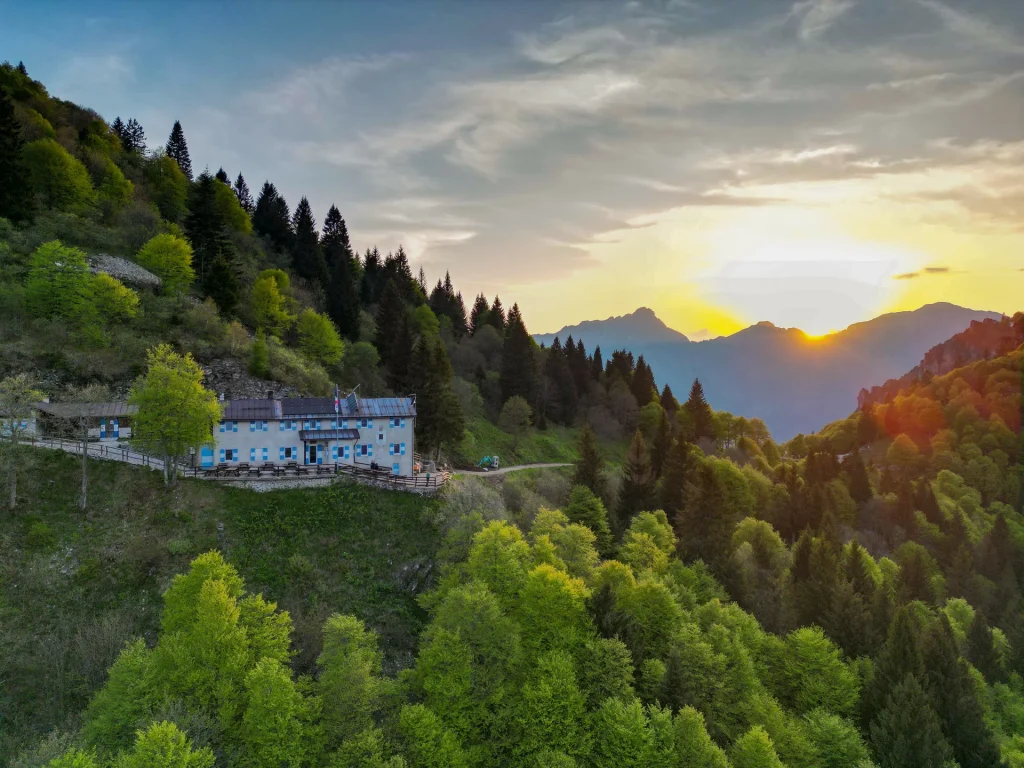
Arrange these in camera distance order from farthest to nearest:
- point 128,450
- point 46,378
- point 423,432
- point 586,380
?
point 586,380, point 423,432, point 46,378, point 128,450

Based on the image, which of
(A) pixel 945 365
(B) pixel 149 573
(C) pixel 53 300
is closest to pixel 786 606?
(B) pixel 149 573

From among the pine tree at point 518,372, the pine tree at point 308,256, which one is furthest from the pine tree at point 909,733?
the pine tree at point 308,256

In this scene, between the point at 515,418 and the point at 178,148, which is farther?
A: the point at 178,148

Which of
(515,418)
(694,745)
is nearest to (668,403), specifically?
(515,418)

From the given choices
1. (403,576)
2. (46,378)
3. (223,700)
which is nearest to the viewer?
(223,700)

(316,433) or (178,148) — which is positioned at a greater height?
(178,148)

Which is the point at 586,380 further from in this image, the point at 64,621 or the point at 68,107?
the point at 68,107

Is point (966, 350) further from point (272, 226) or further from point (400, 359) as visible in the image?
point (272, 226)
